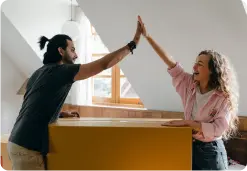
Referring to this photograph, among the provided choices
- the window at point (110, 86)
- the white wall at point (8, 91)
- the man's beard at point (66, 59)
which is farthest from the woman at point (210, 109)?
the white wall at point (8, 91)

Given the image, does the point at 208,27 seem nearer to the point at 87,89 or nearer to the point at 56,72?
the point at 56,72

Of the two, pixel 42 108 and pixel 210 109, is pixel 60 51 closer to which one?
pixel 42 108

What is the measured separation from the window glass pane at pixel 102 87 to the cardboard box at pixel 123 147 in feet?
8.38

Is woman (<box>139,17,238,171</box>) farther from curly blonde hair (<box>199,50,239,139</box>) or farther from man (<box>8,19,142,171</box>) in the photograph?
man (<box>8,19,142,171</box>)

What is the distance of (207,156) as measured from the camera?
1.32m

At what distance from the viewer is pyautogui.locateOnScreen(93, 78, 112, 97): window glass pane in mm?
3854

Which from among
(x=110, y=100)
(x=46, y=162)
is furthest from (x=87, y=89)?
(x=46, y=162)

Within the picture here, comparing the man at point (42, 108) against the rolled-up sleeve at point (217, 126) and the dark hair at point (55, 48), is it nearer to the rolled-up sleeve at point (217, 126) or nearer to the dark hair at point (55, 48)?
the dark hair at point (55, 48)

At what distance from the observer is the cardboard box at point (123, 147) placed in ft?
4.02

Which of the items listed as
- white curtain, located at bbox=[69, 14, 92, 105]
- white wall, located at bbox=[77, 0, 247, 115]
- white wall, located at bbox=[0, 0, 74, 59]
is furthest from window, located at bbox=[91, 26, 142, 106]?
white wall, located at bbox=[77, 0, 247, 115]

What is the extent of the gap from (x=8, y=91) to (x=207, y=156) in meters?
3.49

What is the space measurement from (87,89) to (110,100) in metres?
0.34

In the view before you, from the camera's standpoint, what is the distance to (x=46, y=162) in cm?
134

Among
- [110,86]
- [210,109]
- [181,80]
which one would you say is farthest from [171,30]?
[110,86]
